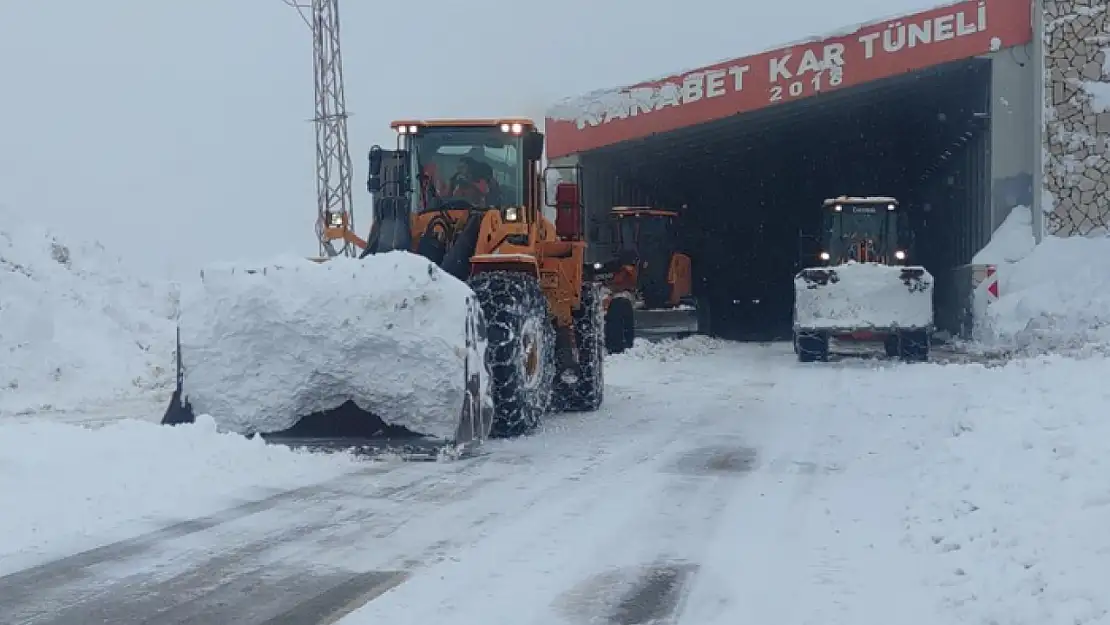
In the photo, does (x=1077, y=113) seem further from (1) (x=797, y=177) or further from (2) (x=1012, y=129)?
(1) (x=797, y=177)

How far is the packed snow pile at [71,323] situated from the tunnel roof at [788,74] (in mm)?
10656

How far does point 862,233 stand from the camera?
974 inches

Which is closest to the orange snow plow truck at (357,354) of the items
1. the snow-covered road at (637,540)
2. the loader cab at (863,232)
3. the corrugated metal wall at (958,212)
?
the snow-covered road at (637,540)

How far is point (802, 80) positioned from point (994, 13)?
3794 millimetres

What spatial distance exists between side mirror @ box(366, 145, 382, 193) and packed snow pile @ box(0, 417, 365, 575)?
11.9ft

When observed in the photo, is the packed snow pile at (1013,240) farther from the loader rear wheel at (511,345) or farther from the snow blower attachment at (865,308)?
the loader rear wheel at (511,345)

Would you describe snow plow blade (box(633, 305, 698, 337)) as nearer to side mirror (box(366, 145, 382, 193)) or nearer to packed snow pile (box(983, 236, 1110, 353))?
packed snow pile (box(983, 236, 1110, 353))

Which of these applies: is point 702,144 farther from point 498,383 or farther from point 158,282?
point 498,383

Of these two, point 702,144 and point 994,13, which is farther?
point 702,144

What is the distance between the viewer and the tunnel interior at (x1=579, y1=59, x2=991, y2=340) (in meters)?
28.2

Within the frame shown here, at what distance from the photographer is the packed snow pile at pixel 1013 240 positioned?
24.6 m

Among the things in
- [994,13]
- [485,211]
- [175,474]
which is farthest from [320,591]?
[994,13]

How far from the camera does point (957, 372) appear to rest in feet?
57.8

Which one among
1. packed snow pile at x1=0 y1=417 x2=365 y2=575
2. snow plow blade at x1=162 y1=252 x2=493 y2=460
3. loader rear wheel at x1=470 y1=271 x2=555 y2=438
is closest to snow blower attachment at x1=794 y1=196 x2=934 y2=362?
loader rear wheel at x1=470 y1=271 x2=555 y2=438
